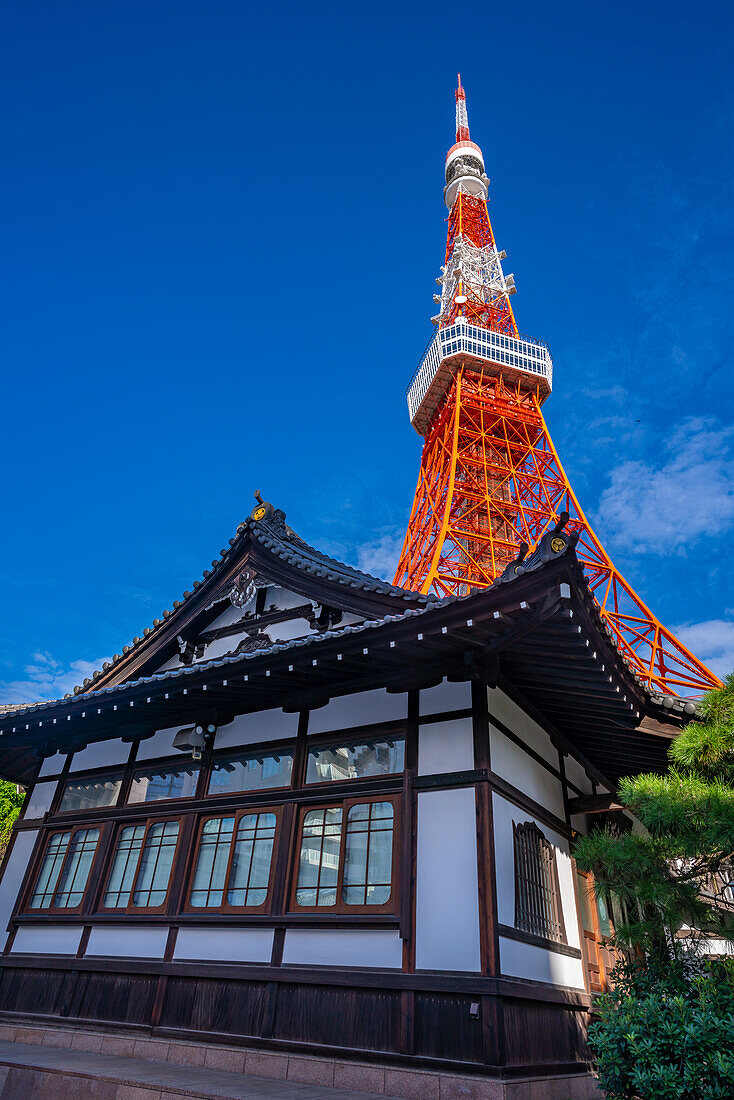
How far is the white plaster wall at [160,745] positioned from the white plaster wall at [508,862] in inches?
182

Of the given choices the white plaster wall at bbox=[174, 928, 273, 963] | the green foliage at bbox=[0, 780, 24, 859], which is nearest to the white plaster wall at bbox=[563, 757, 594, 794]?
the white plaster wall at bbox=[174, 928, 273, 963]

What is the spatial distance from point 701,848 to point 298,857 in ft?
13.7

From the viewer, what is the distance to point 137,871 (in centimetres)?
895

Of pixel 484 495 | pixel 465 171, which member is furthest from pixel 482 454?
pixel 465 171

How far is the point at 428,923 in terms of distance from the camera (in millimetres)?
6543

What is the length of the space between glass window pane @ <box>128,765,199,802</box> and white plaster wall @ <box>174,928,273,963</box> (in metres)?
1.68

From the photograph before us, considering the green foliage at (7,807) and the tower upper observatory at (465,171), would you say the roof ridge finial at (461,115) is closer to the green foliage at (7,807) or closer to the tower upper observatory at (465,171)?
the tower upper observatory at (465,171)

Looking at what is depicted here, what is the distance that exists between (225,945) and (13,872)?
4803 millimetres

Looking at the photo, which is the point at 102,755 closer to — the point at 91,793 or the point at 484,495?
the point at 91,793

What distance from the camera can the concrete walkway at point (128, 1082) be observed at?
5766 millimetres

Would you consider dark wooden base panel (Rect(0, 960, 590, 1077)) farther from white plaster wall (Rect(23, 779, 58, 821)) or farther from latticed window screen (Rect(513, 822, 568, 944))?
white plaster wall (Rect(23, 779, 58, 821))

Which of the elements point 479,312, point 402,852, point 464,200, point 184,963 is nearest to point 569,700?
point 402,852

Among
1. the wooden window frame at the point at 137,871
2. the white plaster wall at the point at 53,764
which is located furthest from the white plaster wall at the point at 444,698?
the white plaster wall at the point at 53,764

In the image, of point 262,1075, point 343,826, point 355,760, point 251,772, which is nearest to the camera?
point 262,1075
